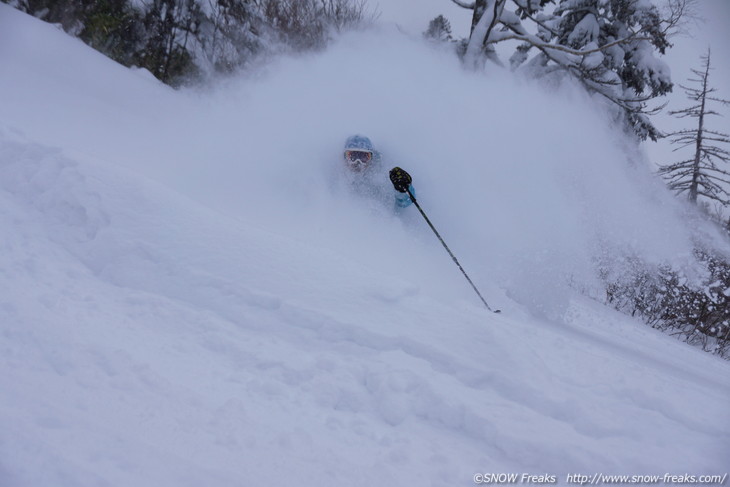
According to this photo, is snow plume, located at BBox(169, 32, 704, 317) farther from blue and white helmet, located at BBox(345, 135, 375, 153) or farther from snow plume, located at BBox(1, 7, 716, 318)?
blue and white helmet, located at BBox(345, 135, 375, 153)

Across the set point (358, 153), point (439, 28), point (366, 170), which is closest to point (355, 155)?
point (358, 153)

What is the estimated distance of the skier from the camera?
6.17 meters

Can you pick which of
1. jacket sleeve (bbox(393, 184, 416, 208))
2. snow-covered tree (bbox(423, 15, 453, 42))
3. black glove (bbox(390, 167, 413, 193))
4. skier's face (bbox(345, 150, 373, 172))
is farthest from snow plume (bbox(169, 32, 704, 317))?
snow-covered tree (bbox(423, 15, 453, 42))

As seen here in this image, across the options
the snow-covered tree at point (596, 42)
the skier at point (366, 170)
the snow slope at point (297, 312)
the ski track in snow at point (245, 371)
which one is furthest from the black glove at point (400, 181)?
the snow-covered tree at point (596, 42)

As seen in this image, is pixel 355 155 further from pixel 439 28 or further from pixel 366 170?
pixel 439 28

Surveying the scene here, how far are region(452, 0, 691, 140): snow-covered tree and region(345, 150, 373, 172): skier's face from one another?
6.65 metres

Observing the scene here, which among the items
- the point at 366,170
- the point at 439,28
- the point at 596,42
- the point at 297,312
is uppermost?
the point at 439,28

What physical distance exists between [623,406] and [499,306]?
2179mm

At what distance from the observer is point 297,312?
3051mm

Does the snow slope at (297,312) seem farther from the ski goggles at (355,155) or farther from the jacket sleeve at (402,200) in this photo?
the ski goggles at (355,155)

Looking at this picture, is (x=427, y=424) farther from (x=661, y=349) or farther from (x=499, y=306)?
(x=661, y=349)

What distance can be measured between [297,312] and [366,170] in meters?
3.80

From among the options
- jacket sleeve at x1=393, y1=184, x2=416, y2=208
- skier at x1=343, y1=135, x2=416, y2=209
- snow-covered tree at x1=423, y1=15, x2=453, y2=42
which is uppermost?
snow-covered tree at x1=423, y1=15, x2=453, y2=42

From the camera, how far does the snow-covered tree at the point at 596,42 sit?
38.0 feet
